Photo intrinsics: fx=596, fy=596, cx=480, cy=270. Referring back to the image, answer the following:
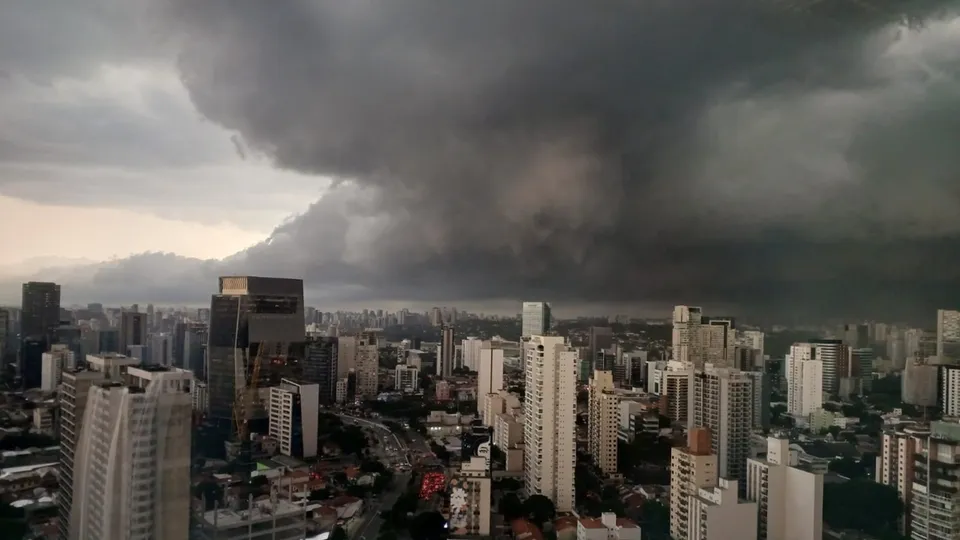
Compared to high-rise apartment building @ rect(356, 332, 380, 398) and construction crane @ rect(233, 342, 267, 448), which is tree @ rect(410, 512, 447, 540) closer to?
construction crane @ rect(233, 342, 267, 448)

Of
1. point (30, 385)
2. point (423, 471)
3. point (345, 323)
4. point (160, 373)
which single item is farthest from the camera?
point (345, 323)

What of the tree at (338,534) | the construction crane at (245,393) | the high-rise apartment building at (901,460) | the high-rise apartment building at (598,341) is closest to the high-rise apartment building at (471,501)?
the tree at (338,534)

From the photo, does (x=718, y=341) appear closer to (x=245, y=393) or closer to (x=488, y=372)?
(x=488, y=372)

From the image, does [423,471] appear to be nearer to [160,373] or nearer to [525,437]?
[525,437]

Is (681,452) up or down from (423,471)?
up

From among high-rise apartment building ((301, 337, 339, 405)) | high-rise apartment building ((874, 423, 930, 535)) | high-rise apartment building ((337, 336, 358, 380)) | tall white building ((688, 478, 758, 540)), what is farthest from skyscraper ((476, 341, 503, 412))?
high-rise apartment building ((874, 423, 930, 535))

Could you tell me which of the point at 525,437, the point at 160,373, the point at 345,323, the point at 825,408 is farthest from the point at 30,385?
the point at 825,408

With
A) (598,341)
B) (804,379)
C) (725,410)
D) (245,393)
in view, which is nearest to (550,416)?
(598,341)
